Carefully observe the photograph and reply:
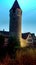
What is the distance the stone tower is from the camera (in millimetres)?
28744

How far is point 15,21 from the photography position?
2933cm

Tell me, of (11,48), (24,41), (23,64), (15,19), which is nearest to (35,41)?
(24,41)

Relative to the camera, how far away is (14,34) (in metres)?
28.2

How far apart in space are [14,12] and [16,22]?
1.55 m

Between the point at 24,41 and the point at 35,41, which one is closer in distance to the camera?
the point at 24,41

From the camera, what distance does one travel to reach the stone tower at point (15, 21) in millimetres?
28744

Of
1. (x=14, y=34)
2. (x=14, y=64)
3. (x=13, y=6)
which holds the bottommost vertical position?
(x=14, y=64)

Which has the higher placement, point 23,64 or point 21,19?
point 21,19

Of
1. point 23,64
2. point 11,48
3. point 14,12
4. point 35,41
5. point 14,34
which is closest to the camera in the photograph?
point 23,64

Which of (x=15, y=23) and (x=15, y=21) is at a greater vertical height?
(x=15, y=21)

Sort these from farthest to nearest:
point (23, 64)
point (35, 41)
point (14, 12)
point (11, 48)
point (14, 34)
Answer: point (35, 41) → point (14, 12) → point (14, 34) → point (11, 48) → point (23, 64)

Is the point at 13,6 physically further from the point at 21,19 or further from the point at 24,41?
the point at 24,41

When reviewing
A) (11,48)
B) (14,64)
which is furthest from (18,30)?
(14,64)

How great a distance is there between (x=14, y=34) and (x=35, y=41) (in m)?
4.92
